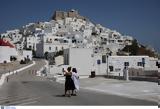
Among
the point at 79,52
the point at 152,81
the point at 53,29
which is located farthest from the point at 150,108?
the point at 53,29

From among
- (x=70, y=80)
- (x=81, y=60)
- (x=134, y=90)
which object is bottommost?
(x=134, y=90)

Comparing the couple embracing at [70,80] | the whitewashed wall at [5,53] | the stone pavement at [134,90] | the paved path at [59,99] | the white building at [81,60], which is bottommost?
the paved path at [59,99]

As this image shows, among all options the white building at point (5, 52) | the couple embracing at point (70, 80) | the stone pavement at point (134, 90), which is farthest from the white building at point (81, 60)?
the couple embracing at point (70, 80)

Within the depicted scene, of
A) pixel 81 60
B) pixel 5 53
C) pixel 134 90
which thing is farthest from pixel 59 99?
pixel 5 53

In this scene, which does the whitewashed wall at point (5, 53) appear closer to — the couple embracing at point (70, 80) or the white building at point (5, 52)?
the white building at point (5, 52)

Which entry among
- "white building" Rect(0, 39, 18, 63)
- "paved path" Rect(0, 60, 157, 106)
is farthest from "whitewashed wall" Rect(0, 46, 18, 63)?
"paved path" Rect(0, 60, 157, 106)

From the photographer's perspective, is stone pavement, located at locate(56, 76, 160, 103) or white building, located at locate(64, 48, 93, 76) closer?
stone pavement, located at locate(56, 76, 160, 103)

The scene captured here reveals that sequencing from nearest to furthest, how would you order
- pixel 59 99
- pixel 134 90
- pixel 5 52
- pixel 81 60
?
pixel 59 99, pixel 134 90, pixel 81 60, pixel 5 52

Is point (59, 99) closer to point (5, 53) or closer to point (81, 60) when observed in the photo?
point (81, 60)

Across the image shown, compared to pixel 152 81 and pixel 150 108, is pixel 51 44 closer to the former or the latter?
pixel 152 81

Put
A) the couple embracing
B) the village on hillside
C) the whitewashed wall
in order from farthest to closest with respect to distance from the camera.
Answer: the whitewashed wall
the village on hillside
the couple embracing

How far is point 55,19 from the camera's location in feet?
533

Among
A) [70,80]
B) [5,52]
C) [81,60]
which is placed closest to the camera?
[70,80]

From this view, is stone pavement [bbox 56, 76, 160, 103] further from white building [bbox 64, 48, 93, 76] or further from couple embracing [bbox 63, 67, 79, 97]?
white building [bbox 64, 48, 93, 76]
